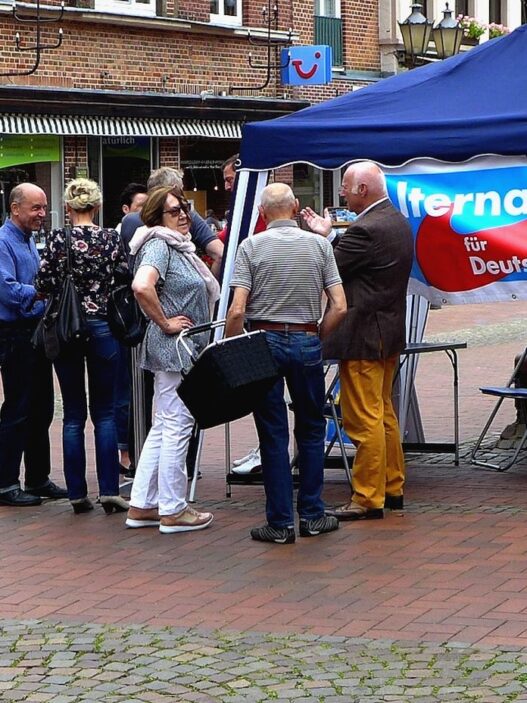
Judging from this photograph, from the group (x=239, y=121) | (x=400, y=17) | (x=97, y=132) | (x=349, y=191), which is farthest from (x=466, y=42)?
(x=349, y=191)

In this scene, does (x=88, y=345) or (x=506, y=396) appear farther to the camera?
(x=506, y=396)

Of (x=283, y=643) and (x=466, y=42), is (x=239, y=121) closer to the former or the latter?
(x=466, y=42)

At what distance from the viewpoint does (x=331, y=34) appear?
30016mm

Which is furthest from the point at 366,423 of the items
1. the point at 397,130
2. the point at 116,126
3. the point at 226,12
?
the point at 226,12

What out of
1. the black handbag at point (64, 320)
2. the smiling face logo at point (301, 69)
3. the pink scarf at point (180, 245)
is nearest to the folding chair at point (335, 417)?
the pink scarf at point (180, 245)

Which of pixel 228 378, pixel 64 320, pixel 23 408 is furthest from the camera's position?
pixel 23 408

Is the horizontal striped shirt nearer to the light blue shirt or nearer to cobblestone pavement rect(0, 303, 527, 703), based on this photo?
cobblestone pavement rect(0, 303, 527, 703)

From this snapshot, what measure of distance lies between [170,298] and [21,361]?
127cm

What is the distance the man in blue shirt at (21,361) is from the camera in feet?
28.3

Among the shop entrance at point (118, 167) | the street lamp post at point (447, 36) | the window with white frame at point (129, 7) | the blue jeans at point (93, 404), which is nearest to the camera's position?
the blue jeans at point (93, 404)

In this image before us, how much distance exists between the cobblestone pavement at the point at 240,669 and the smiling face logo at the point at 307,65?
22.0 meters

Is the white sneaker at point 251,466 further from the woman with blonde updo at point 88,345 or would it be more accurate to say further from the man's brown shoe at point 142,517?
the man's brown shoe at point 142,517

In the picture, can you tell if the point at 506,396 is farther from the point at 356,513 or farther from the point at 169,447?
the point at 169,447

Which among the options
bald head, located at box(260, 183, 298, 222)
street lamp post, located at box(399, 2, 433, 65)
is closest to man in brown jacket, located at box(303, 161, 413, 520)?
bald head, located at box(260, 183, 298, 222)
